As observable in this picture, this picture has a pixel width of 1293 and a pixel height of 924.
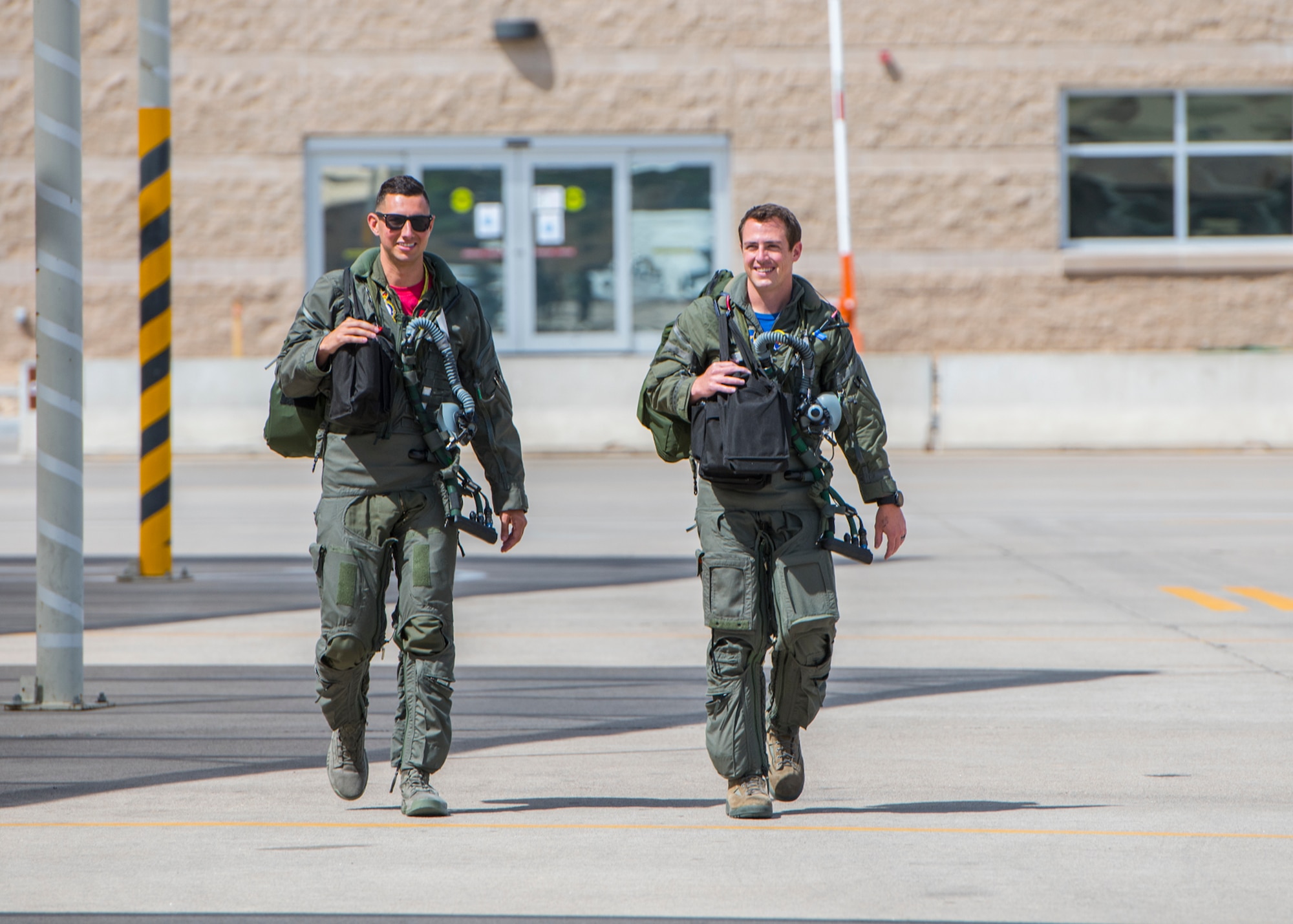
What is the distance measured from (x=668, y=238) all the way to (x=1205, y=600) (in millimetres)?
16528

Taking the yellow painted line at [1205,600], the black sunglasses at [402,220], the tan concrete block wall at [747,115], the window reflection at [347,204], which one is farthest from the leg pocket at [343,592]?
the window reflection at [347,204]

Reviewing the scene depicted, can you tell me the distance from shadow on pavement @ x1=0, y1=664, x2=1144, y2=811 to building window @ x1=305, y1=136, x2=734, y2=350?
18.1 metres

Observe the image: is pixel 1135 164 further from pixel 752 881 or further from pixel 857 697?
pixel 752 881

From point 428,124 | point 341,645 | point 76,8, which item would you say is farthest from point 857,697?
point 428,124

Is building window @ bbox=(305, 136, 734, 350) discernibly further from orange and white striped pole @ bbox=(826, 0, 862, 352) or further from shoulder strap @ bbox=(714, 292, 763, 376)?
shoulder strap @ bbox=(714, 292, 763, 376)

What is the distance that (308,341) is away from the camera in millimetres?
5664

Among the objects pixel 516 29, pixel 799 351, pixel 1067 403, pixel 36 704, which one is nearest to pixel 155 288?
pixel 36 704

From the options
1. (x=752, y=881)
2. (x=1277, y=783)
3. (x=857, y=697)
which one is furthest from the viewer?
(x=857, y=697)

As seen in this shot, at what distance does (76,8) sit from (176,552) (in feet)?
21.7

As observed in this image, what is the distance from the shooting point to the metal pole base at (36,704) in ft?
24.4

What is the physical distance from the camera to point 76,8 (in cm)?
752

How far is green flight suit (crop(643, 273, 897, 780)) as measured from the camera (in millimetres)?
5625

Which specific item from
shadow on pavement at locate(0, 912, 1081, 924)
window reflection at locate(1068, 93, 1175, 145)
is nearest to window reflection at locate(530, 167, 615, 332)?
window reflection at locate(1068, 93, 1175, 145)

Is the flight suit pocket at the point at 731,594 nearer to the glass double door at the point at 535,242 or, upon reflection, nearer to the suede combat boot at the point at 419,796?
the suede combat boot at the point at 419,796
